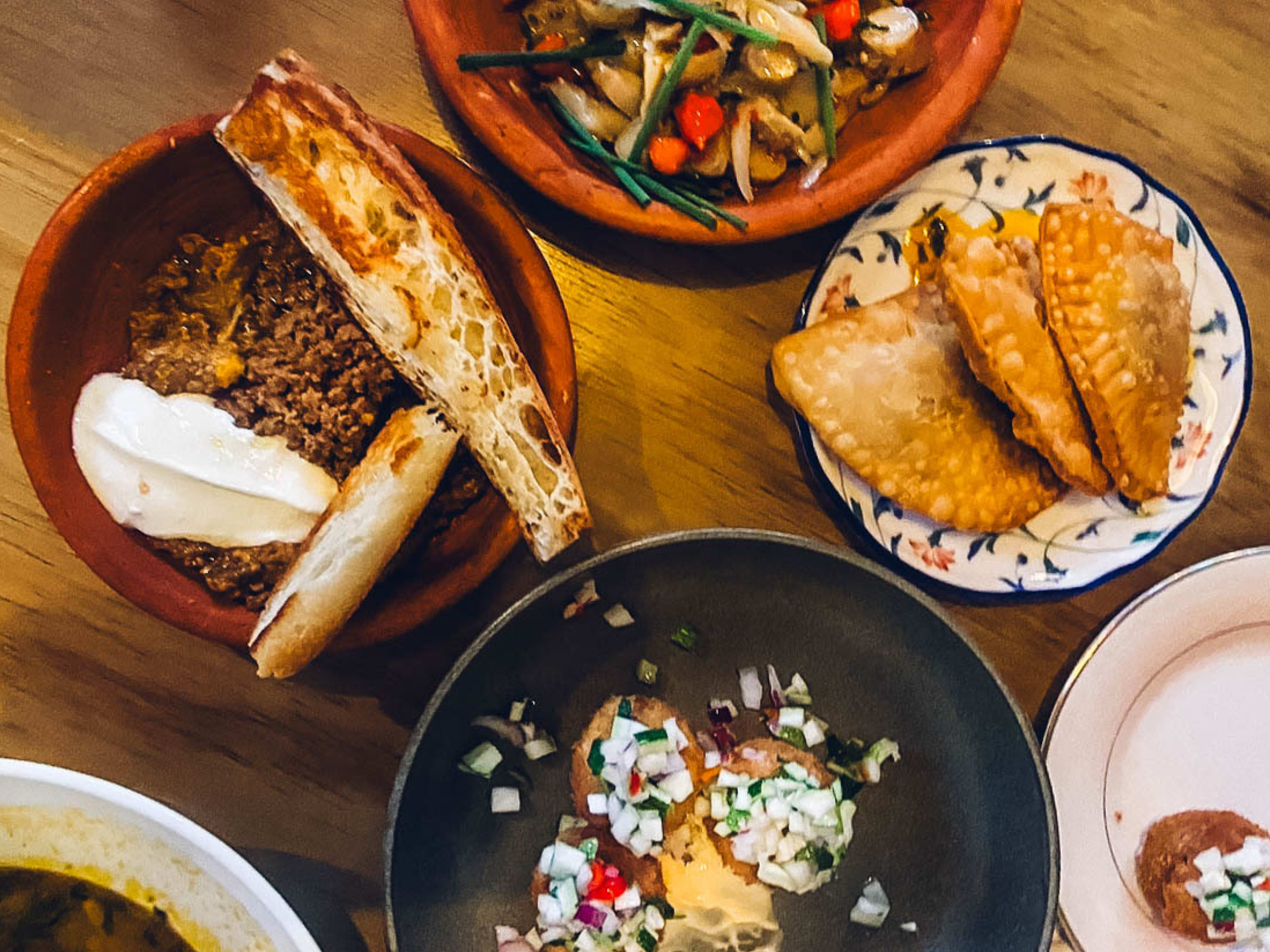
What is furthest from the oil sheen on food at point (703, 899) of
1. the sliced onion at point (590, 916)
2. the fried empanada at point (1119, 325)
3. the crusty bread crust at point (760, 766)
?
the fried empanada at point (1119, 325)

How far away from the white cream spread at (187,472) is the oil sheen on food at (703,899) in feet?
2.60

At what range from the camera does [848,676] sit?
157cm

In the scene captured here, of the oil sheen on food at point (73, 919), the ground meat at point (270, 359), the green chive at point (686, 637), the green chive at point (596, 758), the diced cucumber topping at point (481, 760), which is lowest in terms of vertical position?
the oil sheen on food at point (73, 919)

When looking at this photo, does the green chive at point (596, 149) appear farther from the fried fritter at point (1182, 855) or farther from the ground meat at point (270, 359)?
the fried fritter at point (1182, 855)

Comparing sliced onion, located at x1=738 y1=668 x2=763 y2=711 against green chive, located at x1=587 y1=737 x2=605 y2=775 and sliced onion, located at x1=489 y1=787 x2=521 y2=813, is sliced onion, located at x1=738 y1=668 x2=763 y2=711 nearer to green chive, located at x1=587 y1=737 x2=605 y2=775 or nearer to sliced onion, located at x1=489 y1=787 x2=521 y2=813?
green chive, located at x1=587 y1=737 x2=605 y2=775

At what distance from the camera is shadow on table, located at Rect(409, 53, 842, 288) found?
1.58 meters

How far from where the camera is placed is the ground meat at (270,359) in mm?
1398

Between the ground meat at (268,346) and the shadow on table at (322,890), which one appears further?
the shadow on table at (322,890)

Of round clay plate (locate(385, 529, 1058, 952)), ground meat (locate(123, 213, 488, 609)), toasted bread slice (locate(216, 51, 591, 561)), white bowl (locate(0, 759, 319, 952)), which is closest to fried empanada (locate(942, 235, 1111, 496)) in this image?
round clay plate (locate(385, 529, 1058, 952))

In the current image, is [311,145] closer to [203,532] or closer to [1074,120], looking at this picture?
[203,532]

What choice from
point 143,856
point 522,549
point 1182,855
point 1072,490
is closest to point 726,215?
point 522,549

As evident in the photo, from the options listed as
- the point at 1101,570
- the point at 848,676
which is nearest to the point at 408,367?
the point at 848,676

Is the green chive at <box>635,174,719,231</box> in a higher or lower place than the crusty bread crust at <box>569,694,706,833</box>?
higher

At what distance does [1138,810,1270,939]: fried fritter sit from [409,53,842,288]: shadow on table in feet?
3.89
